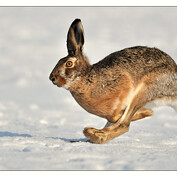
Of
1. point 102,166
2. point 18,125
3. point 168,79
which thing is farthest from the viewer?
point 18,125

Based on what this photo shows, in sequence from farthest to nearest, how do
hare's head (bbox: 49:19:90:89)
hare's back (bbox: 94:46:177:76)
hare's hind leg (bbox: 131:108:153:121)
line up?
hare's hind leg (bbox: 131:108:153:121), hare's back (bbox: 94:46:177:76), hare's head (bbox: 49:19:90:89)

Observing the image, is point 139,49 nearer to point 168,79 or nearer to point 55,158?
point 168,79

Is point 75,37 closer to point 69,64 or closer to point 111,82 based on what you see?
point 69,64

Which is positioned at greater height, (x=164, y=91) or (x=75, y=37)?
(x=75, y=37)

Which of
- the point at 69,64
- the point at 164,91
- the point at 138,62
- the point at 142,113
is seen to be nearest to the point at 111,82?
the point at 138,62

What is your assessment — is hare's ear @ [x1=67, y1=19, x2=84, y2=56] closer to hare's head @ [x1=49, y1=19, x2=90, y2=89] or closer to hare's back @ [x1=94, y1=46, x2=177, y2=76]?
hare's head @ [x1=49, y1=19, x2=90, y2=89]

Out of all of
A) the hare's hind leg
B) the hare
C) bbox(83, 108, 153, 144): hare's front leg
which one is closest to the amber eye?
the hare


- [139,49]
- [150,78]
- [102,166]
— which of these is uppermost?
[139,49]

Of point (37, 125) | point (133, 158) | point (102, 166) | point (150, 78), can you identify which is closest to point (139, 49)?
point (150, 78)
